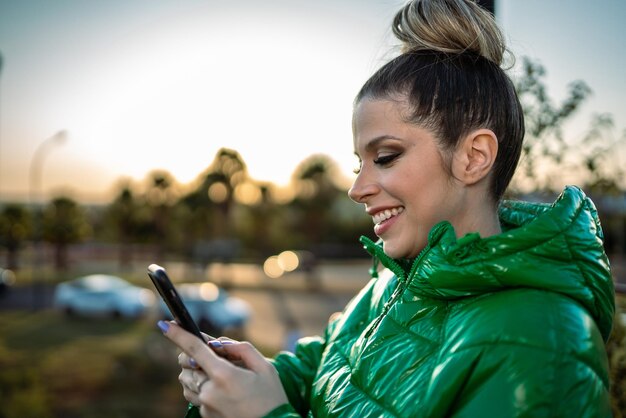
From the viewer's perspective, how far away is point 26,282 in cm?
3359

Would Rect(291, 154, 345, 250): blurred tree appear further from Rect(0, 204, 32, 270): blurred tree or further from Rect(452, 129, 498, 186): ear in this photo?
Rect(452, 129, 498, 186): ear

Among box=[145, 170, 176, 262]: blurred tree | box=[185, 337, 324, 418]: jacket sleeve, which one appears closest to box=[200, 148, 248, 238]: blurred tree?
box=[145, 170, 176, 262]: blurred tree

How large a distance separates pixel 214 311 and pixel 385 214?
17879 mm

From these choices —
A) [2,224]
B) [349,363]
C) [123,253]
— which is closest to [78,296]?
[2,224]

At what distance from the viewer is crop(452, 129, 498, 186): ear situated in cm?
141

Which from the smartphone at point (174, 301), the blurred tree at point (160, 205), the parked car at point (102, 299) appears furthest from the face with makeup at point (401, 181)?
the blurred tree at point (160, 205)

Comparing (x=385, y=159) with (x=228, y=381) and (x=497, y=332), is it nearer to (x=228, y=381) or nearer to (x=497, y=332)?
(x=497, y=332)

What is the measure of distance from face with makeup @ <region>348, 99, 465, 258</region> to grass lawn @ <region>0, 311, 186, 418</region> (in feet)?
24.8

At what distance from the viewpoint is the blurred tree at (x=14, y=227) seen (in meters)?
30.5

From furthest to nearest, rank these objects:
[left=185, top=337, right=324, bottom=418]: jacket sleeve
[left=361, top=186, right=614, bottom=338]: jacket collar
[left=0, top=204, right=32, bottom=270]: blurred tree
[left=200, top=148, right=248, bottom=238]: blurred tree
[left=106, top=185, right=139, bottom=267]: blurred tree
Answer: [left=106, top=185, right=139, bottom=267]: blurred tree < [left=0, top=204, right=32, bottom=270]: blurred tree < [left=200, top=148, right=248, bottom=238]: blurred tree < [left=185, top=337, right=324, bottom=418]: jacket sleeve < [left=361, top=186, right=614, bottom=338]: jacket collar

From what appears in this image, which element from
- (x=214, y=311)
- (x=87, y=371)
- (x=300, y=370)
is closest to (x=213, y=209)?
(x=214, y=311)

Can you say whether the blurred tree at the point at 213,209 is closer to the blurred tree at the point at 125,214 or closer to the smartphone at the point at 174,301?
the blurred tree at the point at 125,214

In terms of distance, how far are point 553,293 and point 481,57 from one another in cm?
62

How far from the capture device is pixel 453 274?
1.25m
